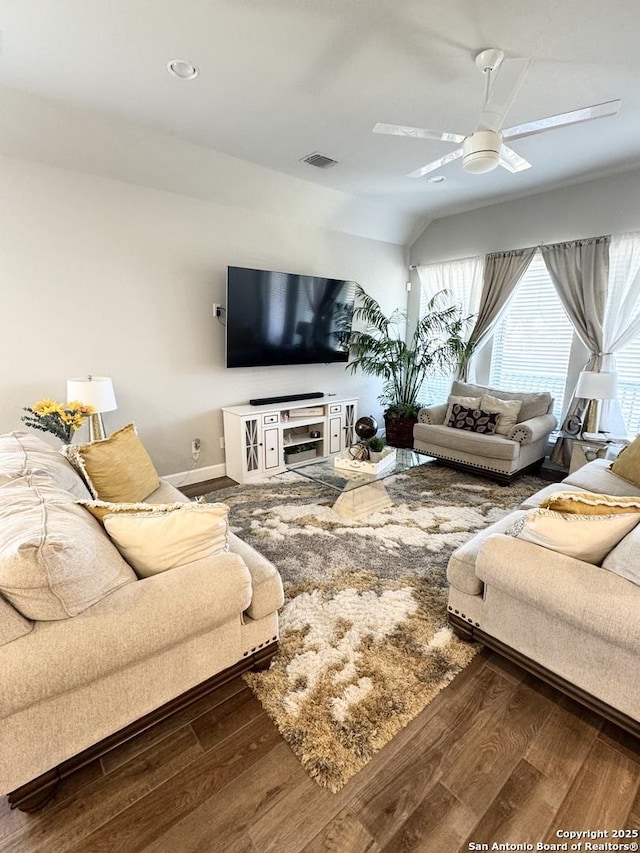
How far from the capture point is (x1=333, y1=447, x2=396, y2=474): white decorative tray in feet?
10.4

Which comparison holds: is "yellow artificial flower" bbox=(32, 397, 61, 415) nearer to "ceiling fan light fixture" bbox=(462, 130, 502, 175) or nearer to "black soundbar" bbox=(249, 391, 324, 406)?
"black soundbar" bbox=(249, 391, 324, 406)

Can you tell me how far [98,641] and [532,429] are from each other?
3.96m

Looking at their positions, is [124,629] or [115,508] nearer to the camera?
[124,629]

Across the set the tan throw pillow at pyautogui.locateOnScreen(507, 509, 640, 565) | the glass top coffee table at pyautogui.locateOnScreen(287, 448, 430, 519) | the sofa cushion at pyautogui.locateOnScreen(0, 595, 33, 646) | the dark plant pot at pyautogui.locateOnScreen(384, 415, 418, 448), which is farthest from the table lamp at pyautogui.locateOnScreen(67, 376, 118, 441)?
the dark plant pot at pyautogui.locateOnScreen(384, 415, 418, 448)

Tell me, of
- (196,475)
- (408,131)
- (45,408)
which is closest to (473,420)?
(408,131)

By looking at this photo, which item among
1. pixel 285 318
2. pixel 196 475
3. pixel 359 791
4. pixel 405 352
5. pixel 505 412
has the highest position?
pixel 285 318

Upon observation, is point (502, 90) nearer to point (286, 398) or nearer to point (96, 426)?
point (286, 398)

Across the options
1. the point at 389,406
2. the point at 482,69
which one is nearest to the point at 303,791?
the point at 482,69

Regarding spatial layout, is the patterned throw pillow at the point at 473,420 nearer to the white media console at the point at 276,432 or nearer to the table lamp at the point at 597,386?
the table lamp at the point at 597,386

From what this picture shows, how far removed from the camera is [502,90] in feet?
8.20

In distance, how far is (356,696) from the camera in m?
1.69

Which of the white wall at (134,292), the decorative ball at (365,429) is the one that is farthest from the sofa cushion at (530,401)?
the white wall at (134,292)

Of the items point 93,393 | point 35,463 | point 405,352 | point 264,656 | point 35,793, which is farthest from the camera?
point 405,352

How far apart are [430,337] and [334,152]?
2775mm
